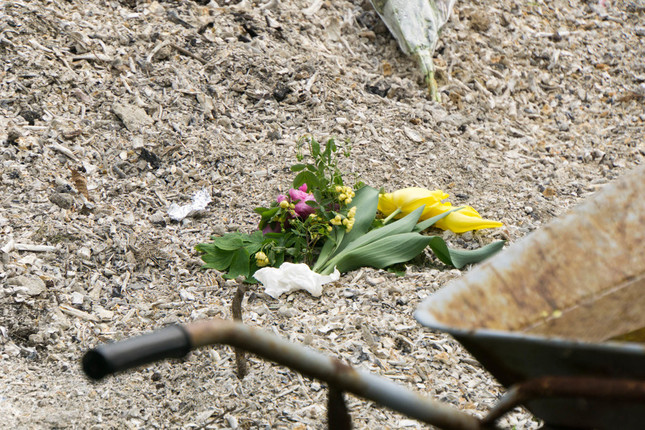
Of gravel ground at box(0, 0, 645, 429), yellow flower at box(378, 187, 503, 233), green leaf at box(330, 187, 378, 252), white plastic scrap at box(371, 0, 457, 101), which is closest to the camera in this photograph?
gravel ground at box(0, 0, 645, 429)

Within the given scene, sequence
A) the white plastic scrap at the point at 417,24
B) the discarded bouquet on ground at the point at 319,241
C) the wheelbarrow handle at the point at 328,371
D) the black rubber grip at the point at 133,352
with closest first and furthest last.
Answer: the black rubber grip at the point at 133,352 < the wheelbarrow handle at the point at 328,371 < the discarded bouquet on ground at the point at 319,241 < the white plastic scrap at the point at 417,24

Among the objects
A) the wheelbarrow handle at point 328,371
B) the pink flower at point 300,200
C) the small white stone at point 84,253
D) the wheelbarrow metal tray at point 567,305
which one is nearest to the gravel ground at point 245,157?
the small white stone at point 84,253

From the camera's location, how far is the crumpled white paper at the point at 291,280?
2.32m

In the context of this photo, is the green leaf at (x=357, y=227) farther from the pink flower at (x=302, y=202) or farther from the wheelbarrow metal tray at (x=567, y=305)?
the wheelbarrow metal tray at (x=567, y=305)

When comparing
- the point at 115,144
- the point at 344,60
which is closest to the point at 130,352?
the point at 115,144

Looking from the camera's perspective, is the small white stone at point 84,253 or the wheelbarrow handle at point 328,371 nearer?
the wheelbarrow handle at point 328,371

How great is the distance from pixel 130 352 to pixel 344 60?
3.11m

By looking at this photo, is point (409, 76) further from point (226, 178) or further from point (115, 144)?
point (115, 144)

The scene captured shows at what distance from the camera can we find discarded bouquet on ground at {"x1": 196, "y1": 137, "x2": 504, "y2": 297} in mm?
2418

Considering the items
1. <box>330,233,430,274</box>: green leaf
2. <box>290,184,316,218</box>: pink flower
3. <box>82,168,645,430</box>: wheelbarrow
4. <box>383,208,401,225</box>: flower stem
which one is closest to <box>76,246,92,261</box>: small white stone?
<box>290,184,316,218</box>: pink flower

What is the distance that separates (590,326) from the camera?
4.72ft

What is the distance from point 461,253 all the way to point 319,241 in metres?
0.53

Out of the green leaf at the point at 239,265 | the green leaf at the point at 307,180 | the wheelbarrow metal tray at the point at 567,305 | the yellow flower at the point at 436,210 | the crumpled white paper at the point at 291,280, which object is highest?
the wheelbarrow metal tray at the point at 567,305

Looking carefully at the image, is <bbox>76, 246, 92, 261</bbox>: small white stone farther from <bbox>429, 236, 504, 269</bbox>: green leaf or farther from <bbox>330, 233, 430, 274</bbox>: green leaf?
<bbox>429, 236, 504, 269</bbox>: green leaf
